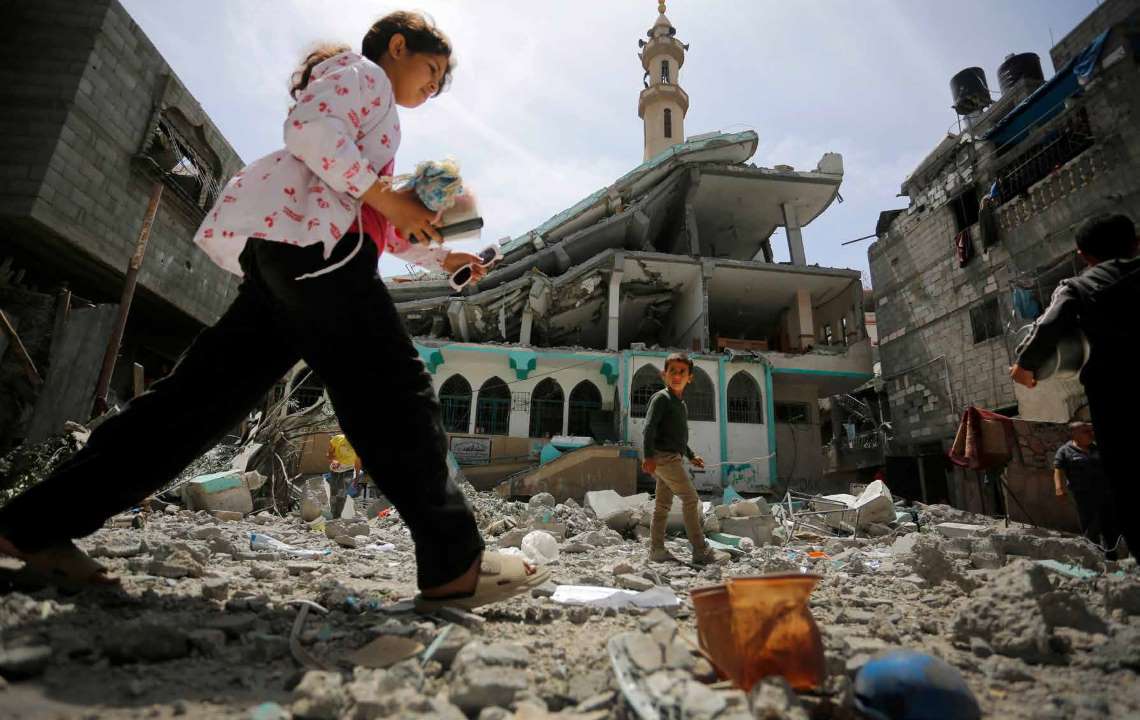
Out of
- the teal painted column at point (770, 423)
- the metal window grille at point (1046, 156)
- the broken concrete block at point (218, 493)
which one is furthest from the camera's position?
the teal painted column at point (770, 423)

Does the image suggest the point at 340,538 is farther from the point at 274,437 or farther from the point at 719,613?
the point at 719,613

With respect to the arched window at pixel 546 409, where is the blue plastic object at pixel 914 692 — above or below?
below

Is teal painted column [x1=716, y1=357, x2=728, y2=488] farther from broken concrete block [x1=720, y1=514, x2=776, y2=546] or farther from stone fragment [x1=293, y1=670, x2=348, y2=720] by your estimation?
stone fragment [x1=293, y1=670, x2=348, y2=720]

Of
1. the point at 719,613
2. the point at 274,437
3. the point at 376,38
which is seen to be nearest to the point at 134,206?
the point at 274,437

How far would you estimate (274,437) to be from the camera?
659cm

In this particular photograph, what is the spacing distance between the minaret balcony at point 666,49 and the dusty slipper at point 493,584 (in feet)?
103

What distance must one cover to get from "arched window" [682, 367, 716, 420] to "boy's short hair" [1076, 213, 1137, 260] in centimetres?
1392

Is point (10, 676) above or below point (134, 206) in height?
below

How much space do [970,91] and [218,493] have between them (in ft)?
79.3

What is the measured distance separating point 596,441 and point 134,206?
1227cm

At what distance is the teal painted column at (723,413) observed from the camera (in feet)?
50.3

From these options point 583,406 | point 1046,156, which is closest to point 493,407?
point 583,406

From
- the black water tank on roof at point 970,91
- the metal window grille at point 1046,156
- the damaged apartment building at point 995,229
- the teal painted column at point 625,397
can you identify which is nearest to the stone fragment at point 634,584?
the damaged apartment building at point 995,229

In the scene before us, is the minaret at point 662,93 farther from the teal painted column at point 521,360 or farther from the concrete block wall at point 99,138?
the concrete block wall at point 99,138
